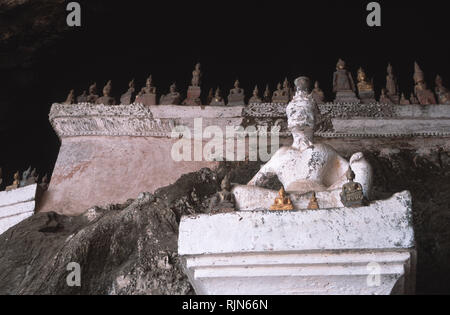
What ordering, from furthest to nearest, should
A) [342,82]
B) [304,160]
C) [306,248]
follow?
[342,82] → [304,160] → [306,248]

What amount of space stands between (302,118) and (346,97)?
7.95 feet

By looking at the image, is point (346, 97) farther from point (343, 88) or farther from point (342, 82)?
point (342, 82)

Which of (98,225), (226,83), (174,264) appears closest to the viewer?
(174,264)

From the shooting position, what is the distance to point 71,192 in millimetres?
5902

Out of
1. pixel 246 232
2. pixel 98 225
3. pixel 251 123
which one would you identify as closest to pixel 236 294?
pixel 246 232

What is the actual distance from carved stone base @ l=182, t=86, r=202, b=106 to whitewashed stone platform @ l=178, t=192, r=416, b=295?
398 centimetres

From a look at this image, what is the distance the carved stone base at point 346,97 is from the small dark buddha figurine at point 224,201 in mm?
3479

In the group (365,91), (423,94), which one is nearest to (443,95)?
(423,94)

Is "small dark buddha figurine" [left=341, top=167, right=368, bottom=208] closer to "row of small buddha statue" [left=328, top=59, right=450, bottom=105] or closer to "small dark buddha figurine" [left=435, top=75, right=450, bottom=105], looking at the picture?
"row of small buddha statue" [left=328, top=59, right=450, bottom=105]

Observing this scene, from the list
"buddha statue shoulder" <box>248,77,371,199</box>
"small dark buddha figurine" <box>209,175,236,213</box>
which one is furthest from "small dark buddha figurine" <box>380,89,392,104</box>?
"small dark buddha figurine" <box>209,175,236,213</box>

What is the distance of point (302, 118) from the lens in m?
4.43

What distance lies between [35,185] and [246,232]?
3639mm

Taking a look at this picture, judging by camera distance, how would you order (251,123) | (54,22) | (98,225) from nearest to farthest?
(98,225) < (251,123) < (54,22)

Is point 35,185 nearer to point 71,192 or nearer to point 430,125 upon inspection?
point 71,192
